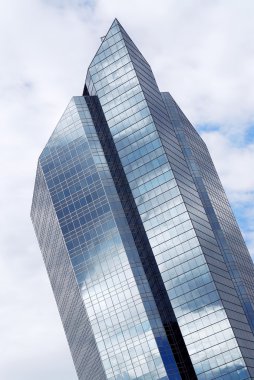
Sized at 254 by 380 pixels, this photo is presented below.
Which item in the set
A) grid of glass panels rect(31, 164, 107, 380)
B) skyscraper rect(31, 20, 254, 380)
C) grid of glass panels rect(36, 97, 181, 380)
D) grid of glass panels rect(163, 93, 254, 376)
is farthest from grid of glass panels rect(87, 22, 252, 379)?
grid of glass panels rect(163, 93, 254, 376)

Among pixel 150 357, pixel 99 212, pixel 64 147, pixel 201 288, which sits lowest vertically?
pixel 150 357

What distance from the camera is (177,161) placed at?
146 metres

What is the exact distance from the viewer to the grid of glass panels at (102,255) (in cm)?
13238

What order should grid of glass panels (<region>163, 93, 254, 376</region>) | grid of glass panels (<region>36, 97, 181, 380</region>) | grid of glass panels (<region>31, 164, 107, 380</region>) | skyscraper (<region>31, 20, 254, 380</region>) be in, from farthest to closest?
grid of glass panels (<region>163, 93, 254, 376</region>) < grid of glass panels (<region>31, 164, 107, 380</region>) < grid of glass panels (<region>36, 97, 181, 380</region>) < skyscraper (<region>31, 20, 254, 380</region>)

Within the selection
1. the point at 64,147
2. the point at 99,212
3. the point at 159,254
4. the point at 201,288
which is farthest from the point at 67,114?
the point at 201,288

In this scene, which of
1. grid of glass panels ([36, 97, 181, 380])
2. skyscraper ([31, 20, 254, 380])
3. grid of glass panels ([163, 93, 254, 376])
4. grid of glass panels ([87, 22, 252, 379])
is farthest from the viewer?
grid of glass panels ([163, 93, 254, 376])

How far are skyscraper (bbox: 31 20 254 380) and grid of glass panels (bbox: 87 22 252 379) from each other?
200 mm

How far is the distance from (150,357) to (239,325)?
17012 mm

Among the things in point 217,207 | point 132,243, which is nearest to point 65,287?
point 132,243

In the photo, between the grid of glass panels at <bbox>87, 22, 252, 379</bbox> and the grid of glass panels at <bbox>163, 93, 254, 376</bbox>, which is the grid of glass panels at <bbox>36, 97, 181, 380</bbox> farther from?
the grid of glass panels at <bbox>163, 93, 254, 376</bbox>

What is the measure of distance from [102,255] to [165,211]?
14933 millimetres

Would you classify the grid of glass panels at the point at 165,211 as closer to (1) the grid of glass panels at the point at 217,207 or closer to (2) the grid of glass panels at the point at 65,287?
(2) the grid of glass panels at the point at 65,287

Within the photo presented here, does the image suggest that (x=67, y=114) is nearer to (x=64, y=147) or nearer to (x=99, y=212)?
(x=64, y=147)

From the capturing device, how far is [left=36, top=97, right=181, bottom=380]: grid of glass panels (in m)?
132
